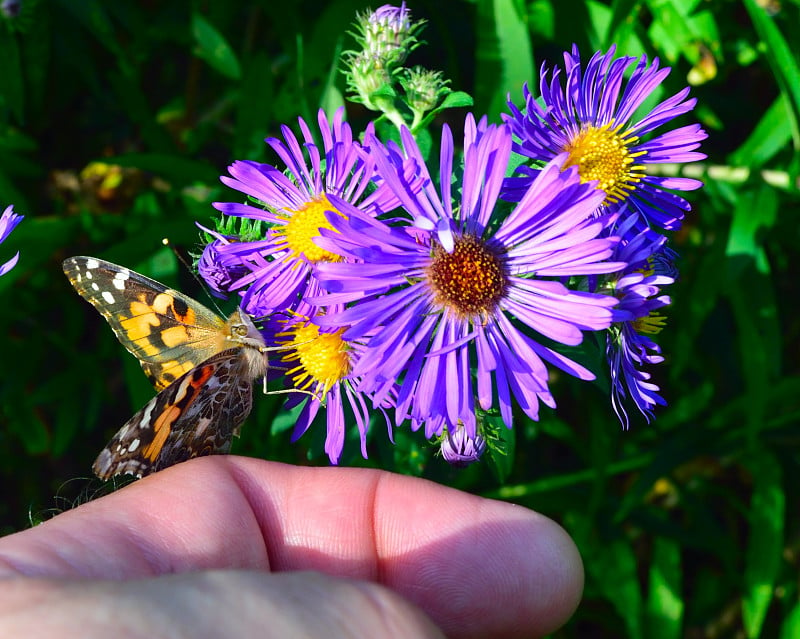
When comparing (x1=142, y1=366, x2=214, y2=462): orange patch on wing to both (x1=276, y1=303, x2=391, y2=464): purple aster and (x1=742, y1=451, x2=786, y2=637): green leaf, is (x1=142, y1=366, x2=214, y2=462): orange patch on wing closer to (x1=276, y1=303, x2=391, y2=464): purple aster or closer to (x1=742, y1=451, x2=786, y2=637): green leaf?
(x1=276, y1=303, x2=391, y2=464): purple aster

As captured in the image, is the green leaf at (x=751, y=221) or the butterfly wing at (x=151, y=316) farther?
the green leaf at (x=751, y=221)

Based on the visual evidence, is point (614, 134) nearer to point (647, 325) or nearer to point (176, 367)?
point (647, 325)

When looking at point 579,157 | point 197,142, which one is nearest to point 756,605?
point 579,157

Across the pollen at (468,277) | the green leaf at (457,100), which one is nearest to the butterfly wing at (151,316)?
the pollen at (468,277)

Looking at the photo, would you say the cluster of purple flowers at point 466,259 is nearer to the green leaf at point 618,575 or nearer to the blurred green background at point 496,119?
the blurred green background at point 496,119

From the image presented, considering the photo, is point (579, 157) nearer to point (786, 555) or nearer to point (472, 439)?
point (472, 439)

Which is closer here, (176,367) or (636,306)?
(636,306)

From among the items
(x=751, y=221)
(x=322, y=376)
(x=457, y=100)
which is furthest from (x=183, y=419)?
(x=751, y=221)
